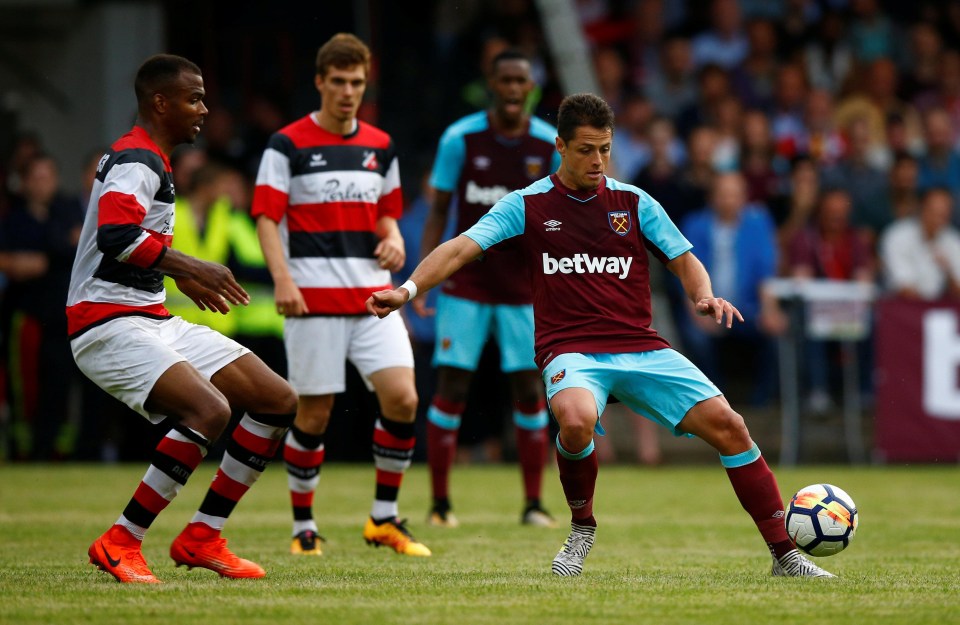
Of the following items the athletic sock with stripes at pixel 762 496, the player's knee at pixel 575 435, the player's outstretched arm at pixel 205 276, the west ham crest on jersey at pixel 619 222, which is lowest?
the athletic sock with stripes at pixel 762 496

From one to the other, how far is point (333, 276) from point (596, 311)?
1.88m

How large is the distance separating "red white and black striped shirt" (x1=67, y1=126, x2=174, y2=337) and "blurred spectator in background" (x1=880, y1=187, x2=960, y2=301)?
951 centimetres

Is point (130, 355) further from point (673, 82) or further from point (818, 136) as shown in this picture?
point (673, 82)

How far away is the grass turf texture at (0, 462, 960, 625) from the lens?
5445mm

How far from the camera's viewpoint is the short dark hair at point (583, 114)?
664 centimetres

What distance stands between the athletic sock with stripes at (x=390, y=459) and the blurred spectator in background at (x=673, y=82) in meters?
9.43

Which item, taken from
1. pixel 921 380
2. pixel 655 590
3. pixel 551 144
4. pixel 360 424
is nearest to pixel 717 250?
pixel 921 380

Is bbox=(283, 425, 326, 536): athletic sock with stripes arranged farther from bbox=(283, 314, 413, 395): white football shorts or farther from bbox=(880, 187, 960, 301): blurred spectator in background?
bbox=(880, 187, 960, 301): blurred spectator in background

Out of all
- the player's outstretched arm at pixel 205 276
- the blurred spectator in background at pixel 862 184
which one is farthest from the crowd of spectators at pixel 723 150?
the player's outstretched arm at pixel 205 276

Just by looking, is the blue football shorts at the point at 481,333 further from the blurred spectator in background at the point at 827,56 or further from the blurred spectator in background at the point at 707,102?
the blurred spectator in background at the point at 827,56

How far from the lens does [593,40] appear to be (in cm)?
1781

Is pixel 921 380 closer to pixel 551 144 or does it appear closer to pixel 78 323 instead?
pixel 551 144

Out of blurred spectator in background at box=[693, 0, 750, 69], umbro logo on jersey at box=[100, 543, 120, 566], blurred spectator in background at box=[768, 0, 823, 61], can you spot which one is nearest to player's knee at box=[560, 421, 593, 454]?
umbro logo on jersey at box=[100, 543, 120, 566]

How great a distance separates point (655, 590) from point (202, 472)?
7.82m
